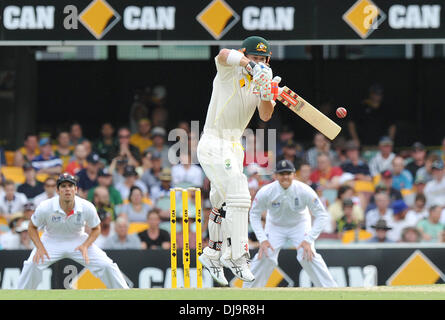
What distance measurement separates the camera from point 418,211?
13430mm

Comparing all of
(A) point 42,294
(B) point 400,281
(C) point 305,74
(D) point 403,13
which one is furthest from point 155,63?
(A) point 42,294

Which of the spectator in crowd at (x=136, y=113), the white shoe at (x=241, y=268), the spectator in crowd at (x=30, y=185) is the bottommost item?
the white shoe at (x=241, y=268)

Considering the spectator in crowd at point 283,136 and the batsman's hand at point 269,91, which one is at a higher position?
the batsman's hand at point 269,91

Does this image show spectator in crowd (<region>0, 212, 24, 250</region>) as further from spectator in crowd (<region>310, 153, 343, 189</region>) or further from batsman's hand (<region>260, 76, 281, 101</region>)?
batsman's hand (<region>260, 76, 281, 101</region>)

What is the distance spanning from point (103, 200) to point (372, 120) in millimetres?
5044

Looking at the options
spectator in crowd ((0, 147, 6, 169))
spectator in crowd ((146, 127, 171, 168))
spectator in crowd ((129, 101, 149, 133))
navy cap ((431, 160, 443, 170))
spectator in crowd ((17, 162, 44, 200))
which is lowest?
spectator in crowd ((17, 162, 44, 200))

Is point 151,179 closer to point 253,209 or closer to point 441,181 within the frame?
point 253,209

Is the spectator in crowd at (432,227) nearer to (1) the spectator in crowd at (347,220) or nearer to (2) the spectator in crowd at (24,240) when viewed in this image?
(1) the spectator in crowd at (347,220)

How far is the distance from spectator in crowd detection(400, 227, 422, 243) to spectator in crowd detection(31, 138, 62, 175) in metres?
4.61

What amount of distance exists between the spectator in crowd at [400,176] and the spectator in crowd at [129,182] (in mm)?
3377

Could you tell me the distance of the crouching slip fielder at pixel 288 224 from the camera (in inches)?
463

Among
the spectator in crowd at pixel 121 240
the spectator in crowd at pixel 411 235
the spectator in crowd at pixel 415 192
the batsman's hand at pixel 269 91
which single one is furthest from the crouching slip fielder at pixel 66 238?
the spectator in crowd at pixel 415 192

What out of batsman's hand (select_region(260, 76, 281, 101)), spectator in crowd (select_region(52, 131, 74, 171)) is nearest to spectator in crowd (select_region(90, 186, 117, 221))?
spectator in crowd (select_region(52, 131, 74, 171))

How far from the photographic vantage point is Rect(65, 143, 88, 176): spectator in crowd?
46.3 feet
